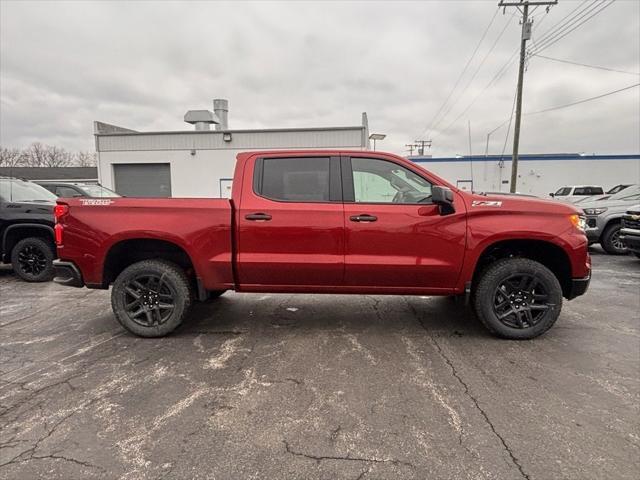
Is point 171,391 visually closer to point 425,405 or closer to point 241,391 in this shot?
point 241,391

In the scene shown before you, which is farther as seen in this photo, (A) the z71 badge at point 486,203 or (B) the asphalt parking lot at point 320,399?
(A) the z71 badge at point 486,203

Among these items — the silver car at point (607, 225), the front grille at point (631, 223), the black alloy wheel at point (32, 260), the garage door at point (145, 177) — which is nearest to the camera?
the black alloy wheel at point (32, 260)

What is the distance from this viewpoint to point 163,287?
4.12 m

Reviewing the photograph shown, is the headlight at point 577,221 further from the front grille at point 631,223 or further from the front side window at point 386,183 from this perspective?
the front grille at point 631,223

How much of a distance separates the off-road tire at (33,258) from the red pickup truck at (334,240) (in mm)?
3357

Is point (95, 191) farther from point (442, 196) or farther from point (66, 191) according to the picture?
point (442, 196)

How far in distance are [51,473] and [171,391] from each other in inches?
37.4

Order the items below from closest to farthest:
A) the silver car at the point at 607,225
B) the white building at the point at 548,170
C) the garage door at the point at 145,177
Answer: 1. the silver car at the point at 607,225
2. the garage door at the point at 145,177
3. the white building at the point at 548,170

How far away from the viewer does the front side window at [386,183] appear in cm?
394

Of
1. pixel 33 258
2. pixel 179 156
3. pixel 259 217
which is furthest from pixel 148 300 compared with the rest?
pixel 179 156

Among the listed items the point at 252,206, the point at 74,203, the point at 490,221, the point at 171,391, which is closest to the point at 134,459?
the point at 171,391

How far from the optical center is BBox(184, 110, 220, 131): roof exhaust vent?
1027 inches

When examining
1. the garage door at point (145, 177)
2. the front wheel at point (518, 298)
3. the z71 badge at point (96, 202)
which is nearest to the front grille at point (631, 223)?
the front wheel at point (518, 298)

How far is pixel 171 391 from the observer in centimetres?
302
